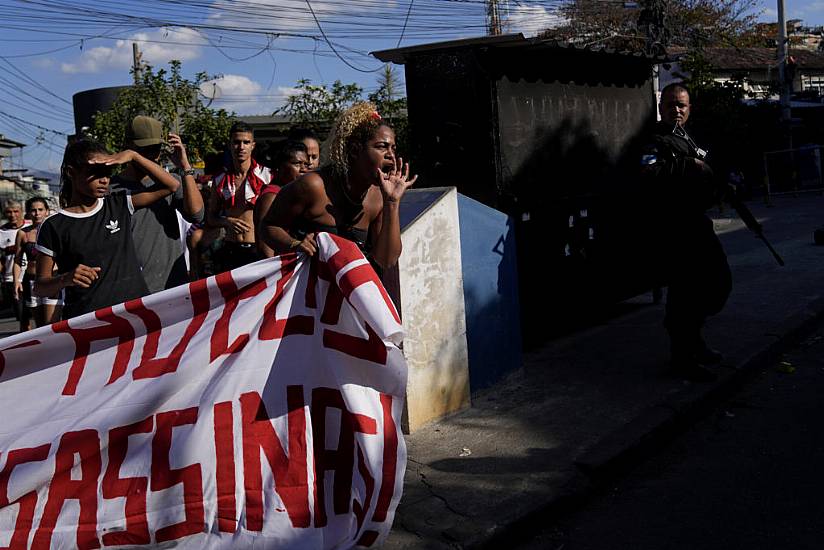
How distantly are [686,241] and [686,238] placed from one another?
0.9 inches

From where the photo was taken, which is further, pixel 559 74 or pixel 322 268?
pixel 559 74

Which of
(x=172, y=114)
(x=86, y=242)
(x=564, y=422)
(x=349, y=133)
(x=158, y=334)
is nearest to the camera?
(x=158, y=334)

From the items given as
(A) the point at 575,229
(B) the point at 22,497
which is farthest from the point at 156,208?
Result: (A) the point at 575,229

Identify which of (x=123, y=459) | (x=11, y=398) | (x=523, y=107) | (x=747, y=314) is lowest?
(x=747, y=314)

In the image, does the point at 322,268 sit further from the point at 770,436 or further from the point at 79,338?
the point at 770,436

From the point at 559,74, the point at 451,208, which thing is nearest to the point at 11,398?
the point at 451,208

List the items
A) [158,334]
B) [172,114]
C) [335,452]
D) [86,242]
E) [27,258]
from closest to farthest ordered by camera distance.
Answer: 1. [335,452]
2. [158,334]
3. [86,242]
4. [27,258]
5. [172,114]

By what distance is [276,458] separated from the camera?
149 inches

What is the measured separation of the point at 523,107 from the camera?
7617 mm

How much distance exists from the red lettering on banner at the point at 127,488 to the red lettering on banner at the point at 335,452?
68 cm

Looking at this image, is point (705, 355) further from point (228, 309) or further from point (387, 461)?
point (228, 309)

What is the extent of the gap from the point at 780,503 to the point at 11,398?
11.3 feet

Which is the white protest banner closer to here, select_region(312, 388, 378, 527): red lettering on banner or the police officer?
select_region(312, 388, 378, 527): red lettering on banner

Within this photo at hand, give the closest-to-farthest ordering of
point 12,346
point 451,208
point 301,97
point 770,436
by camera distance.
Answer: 1. point 12,346
2. point 770,436
3. point 451,208
4. point 301,97
